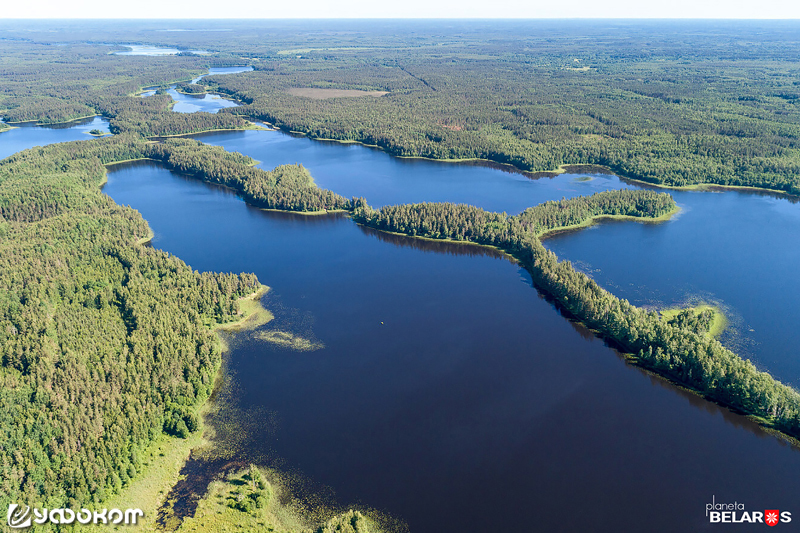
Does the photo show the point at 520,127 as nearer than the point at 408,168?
No

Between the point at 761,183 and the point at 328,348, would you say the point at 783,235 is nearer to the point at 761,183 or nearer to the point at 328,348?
the point at 761,183

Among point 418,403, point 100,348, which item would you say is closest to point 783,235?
point 418,403

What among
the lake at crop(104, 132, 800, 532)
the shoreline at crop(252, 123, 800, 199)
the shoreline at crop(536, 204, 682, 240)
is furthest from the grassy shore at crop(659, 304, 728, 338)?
the shoreline at crop(252, 123, 800, 199)

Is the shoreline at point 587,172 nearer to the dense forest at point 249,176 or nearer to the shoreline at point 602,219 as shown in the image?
the shoreline at point 602,219

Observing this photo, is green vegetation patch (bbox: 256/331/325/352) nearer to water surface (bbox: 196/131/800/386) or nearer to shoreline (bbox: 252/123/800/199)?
water surface (bbox: 196/131/800/386)

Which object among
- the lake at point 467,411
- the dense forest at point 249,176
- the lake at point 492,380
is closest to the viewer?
the lake at point 467,411

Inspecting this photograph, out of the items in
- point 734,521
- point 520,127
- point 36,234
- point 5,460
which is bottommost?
point 734,521

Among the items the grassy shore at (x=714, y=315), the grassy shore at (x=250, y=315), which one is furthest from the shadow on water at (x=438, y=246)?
the grassy shore at (x=250, y=315)

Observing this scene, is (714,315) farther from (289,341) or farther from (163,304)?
(163,304)

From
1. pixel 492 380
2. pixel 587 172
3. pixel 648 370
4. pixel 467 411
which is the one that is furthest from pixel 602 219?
pixel 467 411
